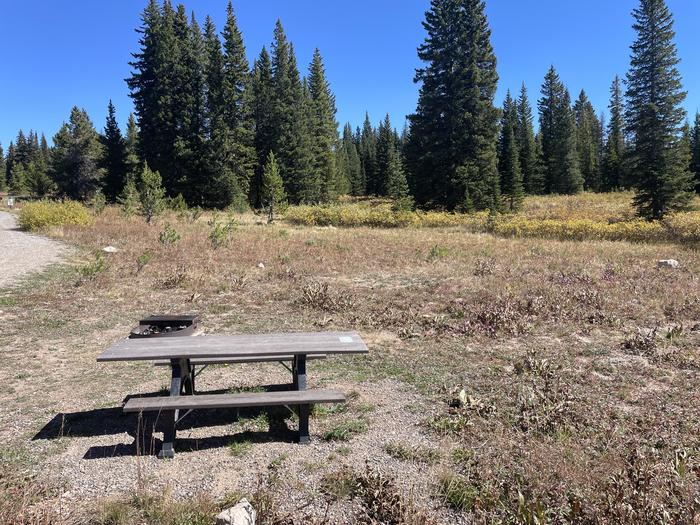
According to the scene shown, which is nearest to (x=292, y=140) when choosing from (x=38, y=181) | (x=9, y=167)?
(x=38, y=181)

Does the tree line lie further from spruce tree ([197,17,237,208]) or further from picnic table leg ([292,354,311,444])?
picnic table leg ([292,354,311,444])

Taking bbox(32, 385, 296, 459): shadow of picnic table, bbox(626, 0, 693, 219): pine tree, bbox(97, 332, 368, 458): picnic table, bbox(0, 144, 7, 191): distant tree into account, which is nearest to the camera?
bbox(97, 332, 368, 458): picnic table

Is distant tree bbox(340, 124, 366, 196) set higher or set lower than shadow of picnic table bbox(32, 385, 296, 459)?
higher

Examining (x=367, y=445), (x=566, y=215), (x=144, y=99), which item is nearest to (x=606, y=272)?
(x=367, y=445)

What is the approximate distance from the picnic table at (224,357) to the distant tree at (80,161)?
42064mm

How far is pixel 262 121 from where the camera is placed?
154ft

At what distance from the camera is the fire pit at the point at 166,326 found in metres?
5.85

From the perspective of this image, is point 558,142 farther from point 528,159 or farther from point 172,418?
point 172,418

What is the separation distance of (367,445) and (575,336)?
189 inches

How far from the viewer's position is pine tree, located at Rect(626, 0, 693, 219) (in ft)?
92.3

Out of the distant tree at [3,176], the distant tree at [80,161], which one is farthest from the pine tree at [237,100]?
the distant tree at [3,176]

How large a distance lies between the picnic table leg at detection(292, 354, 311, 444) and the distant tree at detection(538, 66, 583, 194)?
58701 millimetres

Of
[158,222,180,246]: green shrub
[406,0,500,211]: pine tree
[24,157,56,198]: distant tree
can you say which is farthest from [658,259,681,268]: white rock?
[24,157,56,198]: distant tree

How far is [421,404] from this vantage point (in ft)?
16.1
